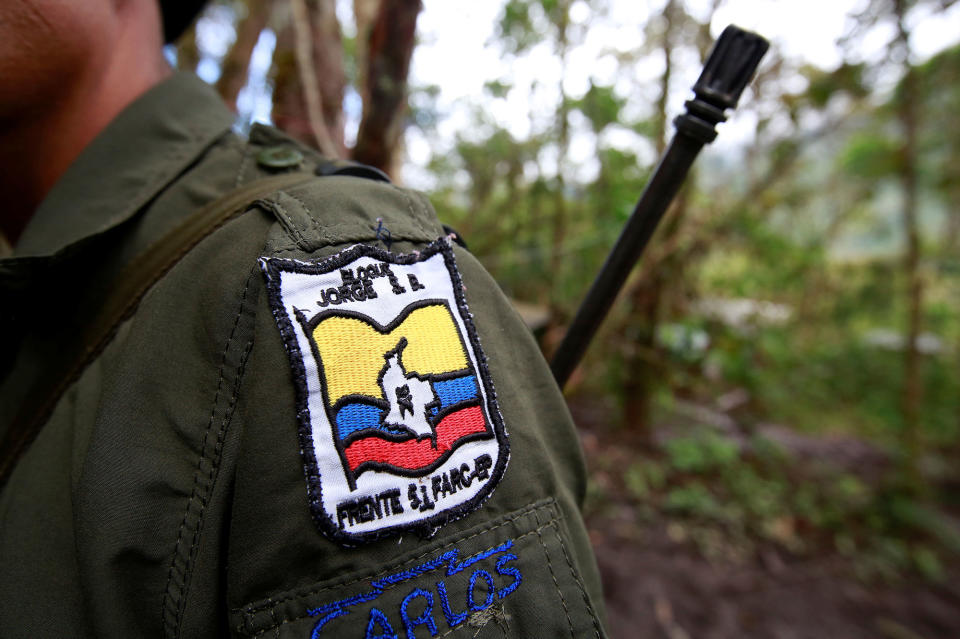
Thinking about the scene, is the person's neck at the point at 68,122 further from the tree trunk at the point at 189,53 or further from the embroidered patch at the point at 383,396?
the tree trunk at the point at 189,53

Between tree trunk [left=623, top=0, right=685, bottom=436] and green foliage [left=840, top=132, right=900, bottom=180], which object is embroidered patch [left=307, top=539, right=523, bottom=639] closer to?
tree trunk [left=623, top=0, right=685, bottom=436]

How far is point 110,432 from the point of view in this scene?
555 mm

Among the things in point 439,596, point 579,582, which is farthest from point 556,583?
point 439,596

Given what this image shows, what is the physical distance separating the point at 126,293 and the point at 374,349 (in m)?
0.41

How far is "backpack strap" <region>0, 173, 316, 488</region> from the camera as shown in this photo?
0.68 metres

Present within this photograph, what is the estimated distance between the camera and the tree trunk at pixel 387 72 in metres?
1.83

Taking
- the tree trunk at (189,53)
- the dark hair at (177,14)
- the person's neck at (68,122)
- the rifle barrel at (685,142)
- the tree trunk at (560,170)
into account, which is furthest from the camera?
the tree trunk at (189,53)

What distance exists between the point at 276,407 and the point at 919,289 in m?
4.91

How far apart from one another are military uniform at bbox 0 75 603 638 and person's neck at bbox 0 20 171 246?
424 mm

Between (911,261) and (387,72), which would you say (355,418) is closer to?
(387,72)

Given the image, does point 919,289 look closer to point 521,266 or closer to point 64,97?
point 521,266

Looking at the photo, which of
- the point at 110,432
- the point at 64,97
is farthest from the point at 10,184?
the point at 110,432

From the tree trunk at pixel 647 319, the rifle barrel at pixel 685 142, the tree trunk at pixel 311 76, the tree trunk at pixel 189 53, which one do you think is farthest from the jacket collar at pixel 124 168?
the tree trunk at pixel 189 53

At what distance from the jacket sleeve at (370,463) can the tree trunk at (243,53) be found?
3.93m
